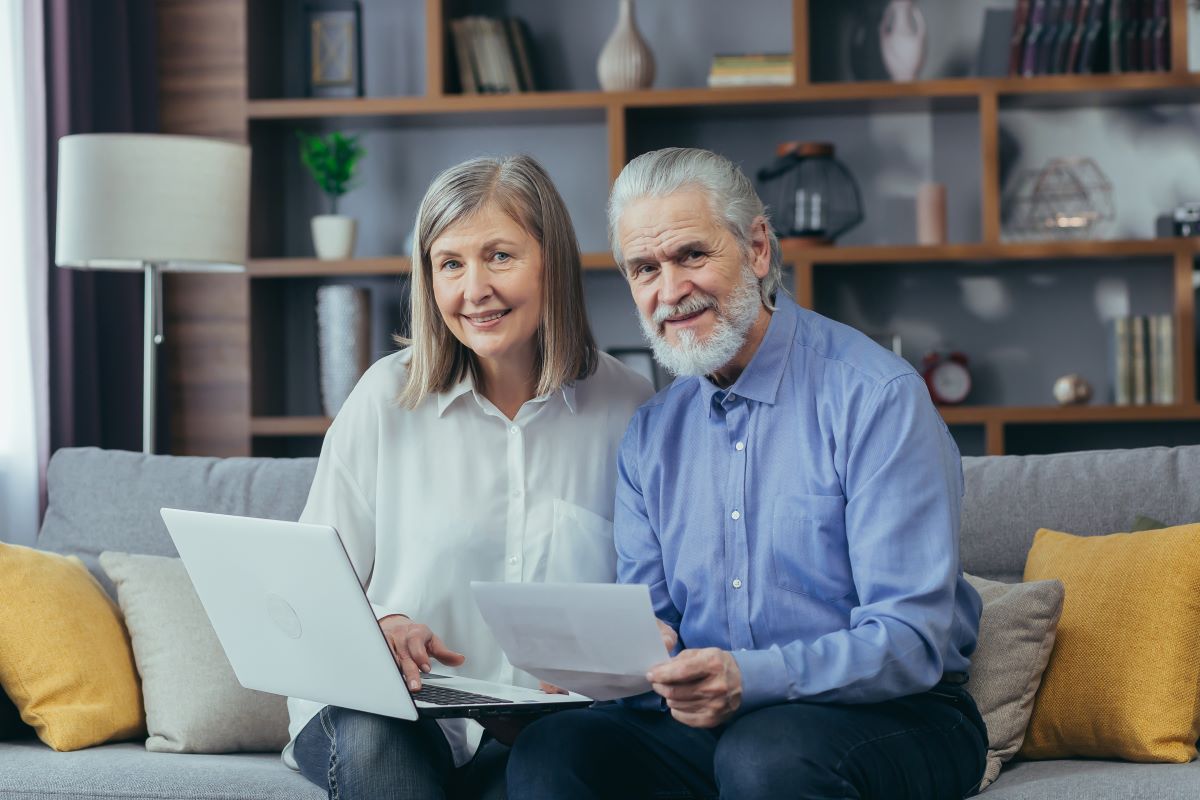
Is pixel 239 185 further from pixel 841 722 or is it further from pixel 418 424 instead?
pixel 841 722

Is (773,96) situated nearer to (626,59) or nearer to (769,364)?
(626,59)

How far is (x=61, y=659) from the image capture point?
1979 millimetres

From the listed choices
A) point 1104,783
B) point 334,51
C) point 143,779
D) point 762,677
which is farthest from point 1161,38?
point 143,779

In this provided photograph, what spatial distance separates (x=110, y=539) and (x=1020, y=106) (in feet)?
8.52

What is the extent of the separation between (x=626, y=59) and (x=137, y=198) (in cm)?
136

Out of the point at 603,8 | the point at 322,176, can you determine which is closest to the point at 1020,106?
the point at 603,8

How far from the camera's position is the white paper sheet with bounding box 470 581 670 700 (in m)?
1.33

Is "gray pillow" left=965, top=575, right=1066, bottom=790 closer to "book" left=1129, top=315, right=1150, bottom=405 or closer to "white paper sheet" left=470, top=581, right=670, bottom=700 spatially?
"white paper sheet" left=470, top=581, right=670, bottom=700

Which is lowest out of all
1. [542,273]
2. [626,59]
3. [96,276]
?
[542,273]

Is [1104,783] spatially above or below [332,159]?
below

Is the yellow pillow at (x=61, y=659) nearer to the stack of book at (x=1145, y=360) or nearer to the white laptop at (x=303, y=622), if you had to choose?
the white laptop at (x=303, y=622)

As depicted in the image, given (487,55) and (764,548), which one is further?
(487,55)

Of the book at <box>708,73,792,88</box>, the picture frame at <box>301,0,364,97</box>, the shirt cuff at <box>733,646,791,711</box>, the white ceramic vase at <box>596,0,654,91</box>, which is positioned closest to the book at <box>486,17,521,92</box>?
the white ceramic vase at <box>596,0,654,91</box>

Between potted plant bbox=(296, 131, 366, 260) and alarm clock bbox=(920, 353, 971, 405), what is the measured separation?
1.61 meters
